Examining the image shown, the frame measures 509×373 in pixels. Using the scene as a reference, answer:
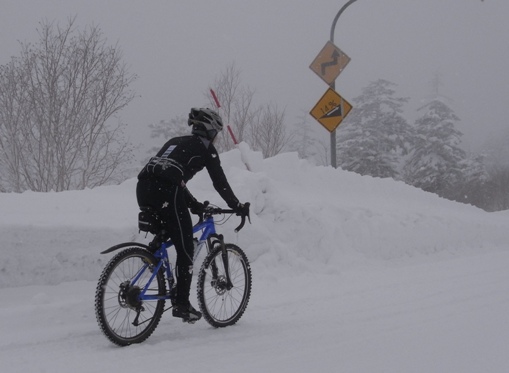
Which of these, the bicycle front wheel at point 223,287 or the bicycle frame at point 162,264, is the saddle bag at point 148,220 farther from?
the bicycle front wheel at point 223,287

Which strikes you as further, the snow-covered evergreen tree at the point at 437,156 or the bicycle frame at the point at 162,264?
the snow-covered evergreen tree at the point at 437,156

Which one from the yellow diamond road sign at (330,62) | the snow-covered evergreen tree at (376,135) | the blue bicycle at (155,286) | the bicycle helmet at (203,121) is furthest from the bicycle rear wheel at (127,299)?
the snow-covered evergreen tree at (376,135)

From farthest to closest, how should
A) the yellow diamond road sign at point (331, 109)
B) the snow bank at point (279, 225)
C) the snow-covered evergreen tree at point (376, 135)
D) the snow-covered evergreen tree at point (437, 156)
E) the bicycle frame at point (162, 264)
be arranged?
the snow-covered evergreen tree at point (437, 156) < the snow-covered evergreen tree at point (376, 135) < the yellow diamond road sign at point (331, 109) < the snow bank at point (279, 225) < the bicycle frame at point (162, 264)

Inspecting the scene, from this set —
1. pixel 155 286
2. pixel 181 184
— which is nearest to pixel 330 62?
pixel 181 184

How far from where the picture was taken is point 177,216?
475 centimetres

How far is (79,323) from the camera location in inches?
210

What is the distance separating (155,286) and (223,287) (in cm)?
87

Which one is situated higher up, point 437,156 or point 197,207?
point 437,156

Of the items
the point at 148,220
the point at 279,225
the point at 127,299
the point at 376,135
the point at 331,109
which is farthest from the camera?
the point at 376,135

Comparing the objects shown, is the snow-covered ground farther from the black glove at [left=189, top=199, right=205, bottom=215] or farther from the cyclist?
the black glove at [left=189, top=199, right=205, bottom=215]

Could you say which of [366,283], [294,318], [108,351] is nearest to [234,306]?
[294,318]

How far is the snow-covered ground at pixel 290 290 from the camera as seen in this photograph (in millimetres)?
4195

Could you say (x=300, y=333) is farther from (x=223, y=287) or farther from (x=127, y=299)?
(x=127, y=299)

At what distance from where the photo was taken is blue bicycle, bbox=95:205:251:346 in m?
4.42
